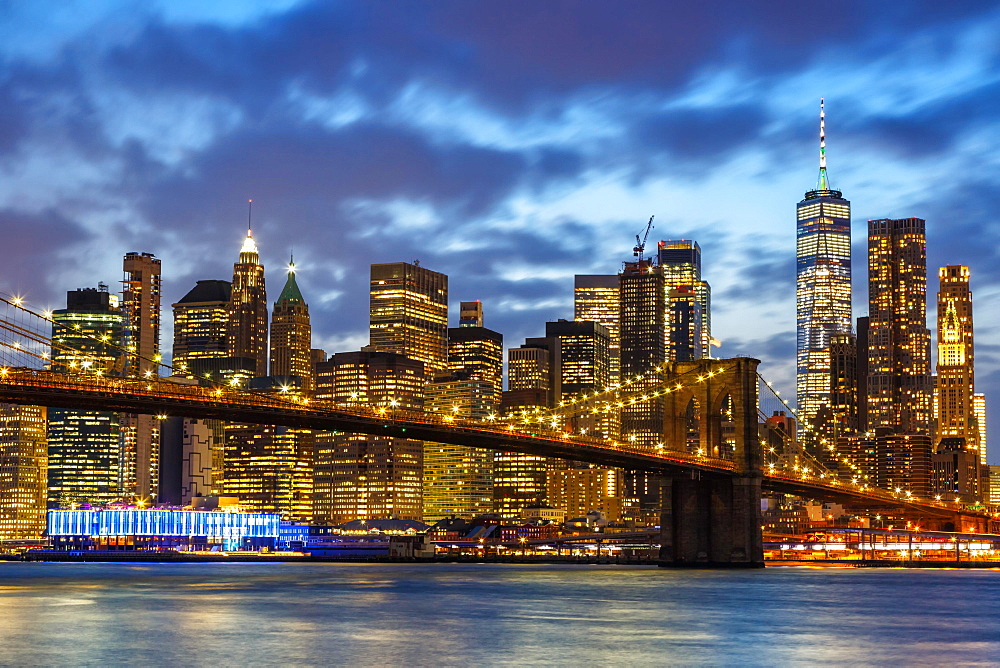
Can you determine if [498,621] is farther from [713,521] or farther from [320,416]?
[713,521]

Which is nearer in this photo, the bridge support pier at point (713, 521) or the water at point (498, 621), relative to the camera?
the water at point (498, 621)

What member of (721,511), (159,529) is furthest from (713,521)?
(159,529)

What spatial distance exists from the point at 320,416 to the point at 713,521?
83.2 ft

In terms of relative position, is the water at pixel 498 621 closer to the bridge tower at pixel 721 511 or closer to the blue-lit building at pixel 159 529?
the bridge tower at pixel 721 511

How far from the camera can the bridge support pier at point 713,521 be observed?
8456cm

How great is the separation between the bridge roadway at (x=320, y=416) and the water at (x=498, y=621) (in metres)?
6.79

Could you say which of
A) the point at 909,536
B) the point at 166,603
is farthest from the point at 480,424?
the point at 909,536

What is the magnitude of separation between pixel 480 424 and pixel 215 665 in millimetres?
44126

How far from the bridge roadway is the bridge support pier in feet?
5.28

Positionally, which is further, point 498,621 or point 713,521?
point 713,521

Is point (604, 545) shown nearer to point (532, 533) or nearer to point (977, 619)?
point (532, 533)

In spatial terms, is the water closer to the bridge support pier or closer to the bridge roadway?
the bridge support pier

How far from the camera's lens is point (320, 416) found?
73.5 metres

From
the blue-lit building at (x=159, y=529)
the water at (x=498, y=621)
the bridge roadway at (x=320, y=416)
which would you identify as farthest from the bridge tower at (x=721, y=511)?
the blue-lit building at (x=159, y=529)
